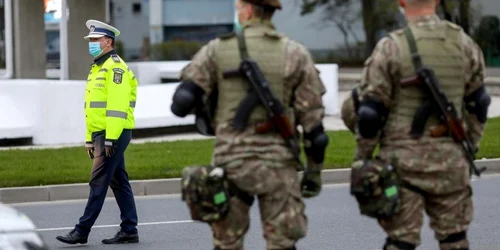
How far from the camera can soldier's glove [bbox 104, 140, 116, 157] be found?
906 centimetres

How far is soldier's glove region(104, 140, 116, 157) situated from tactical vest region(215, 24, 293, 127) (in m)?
3.47

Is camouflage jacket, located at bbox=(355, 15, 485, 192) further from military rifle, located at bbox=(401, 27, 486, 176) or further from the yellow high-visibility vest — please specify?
the yellow high-visibility vest

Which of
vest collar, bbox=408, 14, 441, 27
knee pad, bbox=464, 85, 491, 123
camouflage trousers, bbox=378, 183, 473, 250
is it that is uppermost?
vest collar, bbox=408, 14, 441, 27

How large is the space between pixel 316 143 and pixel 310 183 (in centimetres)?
26

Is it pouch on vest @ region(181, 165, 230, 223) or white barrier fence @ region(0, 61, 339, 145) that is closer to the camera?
pouch on vest @ region(181, 165, 230, 223)

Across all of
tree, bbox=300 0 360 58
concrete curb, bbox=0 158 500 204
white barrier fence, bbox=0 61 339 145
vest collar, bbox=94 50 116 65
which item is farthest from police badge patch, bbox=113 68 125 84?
tree, bbox=300 0 360 58

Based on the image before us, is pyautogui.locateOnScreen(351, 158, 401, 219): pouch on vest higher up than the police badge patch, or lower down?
lower down

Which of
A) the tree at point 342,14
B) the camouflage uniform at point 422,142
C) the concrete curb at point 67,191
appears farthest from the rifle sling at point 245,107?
the tree at point 342,14

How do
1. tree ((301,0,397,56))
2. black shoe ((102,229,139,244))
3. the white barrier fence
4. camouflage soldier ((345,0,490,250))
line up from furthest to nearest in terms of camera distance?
tree ((301,0,397,56)) → the white barrier fence → black shoe ((102,229,139,244)) → camouflage soldier ((345,0,490,250))

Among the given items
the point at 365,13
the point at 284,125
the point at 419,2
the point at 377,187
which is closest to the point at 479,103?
the point at 419,2

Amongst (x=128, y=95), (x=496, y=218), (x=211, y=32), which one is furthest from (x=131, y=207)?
(x=211, y=32)

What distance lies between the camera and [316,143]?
5.66 m

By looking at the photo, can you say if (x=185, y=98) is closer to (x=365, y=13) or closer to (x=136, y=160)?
(x=136, y=160)

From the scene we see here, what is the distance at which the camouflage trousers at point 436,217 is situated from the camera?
5.66 metres
